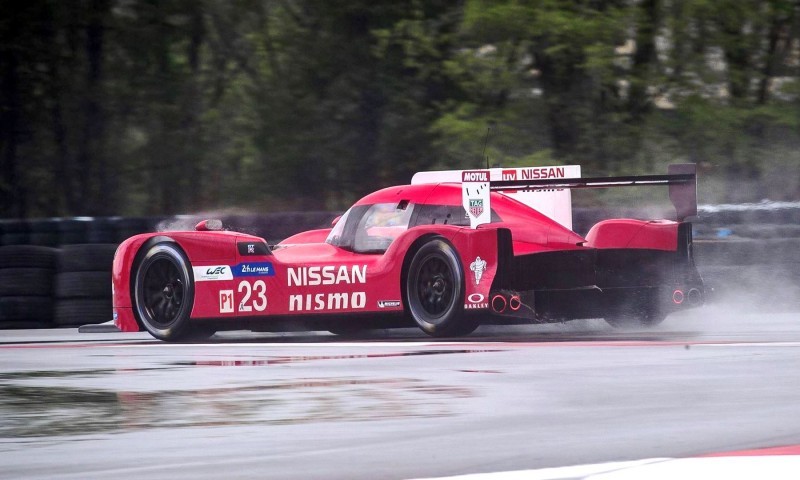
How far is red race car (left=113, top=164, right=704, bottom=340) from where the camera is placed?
Result: 10.5m

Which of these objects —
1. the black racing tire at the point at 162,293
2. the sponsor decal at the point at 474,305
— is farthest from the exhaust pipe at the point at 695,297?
the black racing tire at the point at 162,293

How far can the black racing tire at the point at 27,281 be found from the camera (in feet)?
45.8

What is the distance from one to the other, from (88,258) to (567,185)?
195 inches

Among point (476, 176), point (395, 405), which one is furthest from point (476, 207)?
point (395, 405)

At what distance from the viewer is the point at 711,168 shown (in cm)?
2159

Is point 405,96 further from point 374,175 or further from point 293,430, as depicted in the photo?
point 293,430

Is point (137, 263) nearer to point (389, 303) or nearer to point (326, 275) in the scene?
point (326, 275)

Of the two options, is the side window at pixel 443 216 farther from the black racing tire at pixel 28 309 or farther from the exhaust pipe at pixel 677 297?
the black racing tire at pixel 28 309

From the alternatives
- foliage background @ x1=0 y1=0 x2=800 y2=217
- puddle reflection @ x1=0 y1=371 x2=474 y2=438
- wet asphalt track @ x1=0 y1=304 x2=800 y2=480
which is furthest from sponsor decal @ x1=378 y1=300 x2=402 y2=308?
foliage background @ x1=0 y1=0 x2=800 y2=217

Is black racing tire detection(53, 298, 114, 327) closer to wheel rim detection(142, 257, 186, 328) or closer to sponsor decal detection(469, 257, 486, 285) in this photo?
wheel rim detection(142, 257, 186, 328)

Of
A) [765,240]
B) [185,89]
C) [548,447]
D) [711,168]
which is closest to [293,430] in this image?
[548,447]

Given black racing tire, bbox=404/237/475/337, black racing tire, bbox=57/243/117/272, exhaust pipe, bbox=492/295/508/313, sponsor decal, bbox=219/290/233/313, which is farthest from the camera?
black racing tire, bbox=57/243/117/272

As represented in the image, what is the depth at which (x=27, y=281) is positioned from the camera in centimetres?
1398

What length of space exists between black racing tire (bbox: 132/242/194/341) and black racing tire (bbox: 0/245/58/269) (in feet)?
7.56
